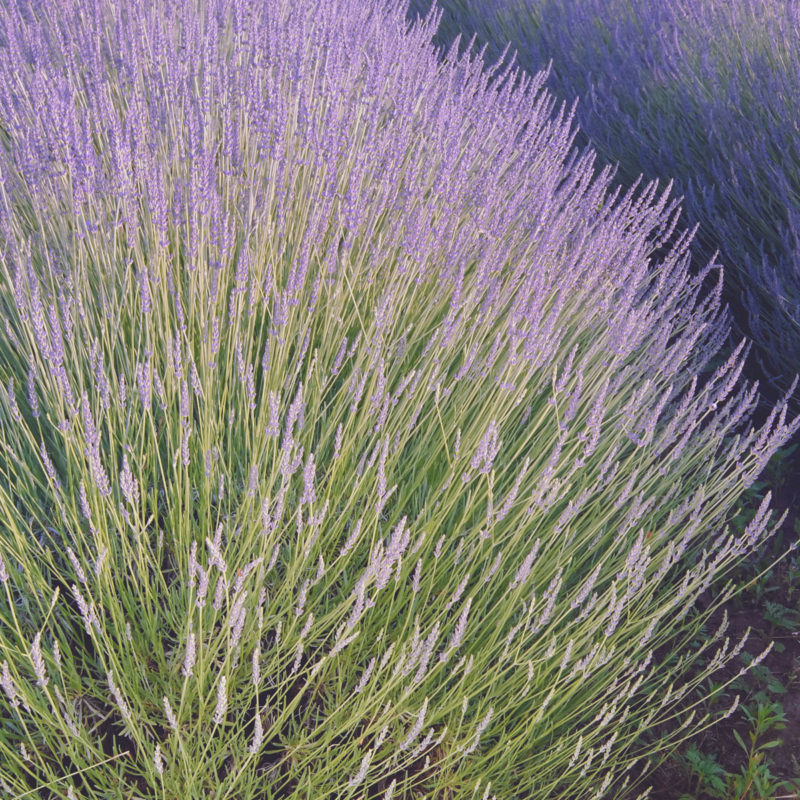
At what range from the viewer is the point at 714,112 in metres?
3.68

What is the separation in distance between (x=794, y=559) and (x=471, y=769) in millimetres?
1418

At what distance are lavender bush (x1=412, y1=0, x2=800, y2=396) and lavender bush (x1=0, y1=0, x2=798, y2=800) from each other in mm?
753

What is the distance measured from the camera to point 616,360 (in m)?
2.00

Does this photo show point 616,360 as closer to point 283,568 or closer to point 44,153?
point 283,568

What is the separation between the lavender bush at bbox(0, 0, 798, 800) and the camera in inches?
54.0

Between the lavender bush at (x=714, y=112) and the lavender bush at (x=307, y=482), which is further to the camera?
the lavender bush at (x=714, y=112)

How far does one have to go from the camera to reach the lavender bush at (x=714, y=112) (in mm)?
3152

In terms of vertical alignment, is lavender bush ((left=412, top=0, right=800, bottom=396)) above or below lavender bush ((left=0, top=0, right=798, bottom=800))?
above

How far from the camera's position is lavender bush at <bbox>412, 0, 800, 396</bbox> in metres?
3.15

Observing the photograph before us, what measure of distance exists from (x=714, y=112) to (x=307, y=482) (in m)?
3.28

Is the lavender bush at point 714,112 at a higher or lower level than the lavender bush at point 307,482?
higher

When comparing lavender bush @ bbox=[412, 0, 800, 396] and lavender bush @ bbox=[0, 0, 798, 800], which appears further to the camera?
lavender bush @ bbox=[412, 0, 800, 396]

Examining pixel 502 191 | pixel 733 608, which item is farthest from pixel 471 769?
pixel 502 191

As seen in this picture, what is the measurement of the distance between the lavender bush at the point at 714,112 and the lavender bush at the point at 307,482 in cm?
75
